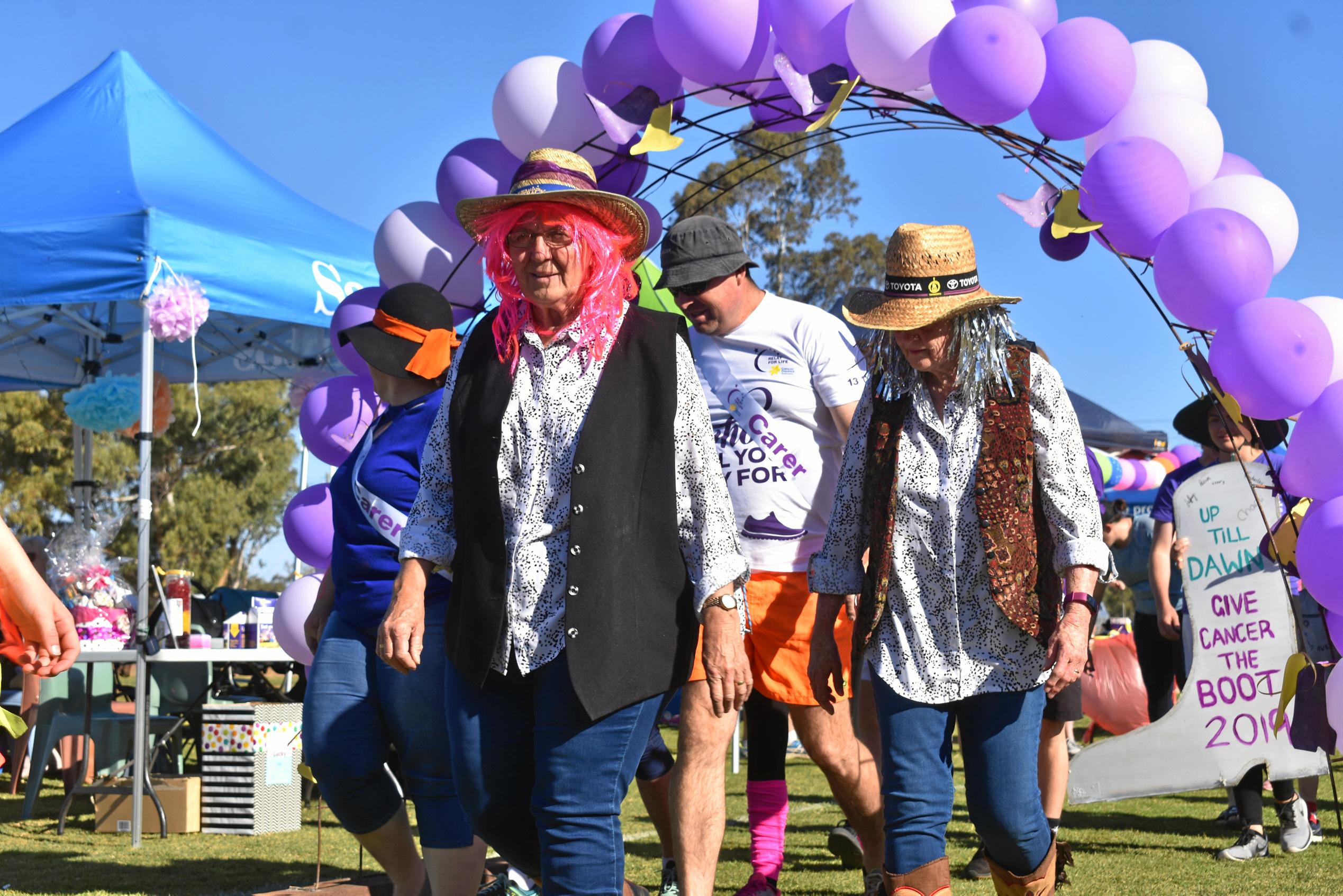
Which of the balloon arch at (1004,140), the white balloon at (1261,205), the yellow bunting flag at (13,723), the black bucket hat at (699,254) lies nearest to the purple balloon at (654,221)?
the balloon arch at (1004,140)

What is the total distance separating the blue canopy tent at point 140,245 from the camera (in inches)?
286

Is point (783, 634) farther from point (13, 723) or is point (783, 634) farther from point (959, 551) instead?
point (13, 723)

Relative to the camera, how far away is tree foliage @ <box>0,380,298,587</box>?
94.9 feet

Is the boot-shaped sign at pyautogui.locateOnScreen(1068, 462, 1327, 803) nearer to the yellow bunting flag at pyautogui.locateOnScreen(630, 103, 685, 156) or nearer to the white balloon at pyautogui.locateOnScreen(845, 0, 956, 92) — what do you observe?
the white balloon at pyautogui.locateOnScreen(845, 0, 956, 92)

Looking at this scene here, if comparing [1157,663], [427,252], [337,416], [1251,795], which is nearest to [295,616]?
[337,416]

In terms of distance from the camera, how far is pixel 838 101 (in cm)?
475

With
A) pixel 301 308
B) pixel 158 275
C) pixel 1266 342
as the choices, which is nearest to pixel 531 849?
pixel 1266 342

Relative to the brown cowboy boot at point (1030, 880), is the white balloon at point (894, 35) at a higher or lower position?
higher

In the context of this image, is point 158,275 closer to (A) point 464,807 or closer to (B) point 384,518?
(B) point 384,518

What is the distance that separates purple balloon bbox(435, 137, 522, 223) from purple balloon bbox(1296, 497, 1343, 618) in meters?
3.07

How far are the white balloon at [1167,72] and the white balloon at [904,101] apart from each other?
731mm

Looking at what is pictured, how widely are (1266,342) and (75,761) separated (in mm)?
6725

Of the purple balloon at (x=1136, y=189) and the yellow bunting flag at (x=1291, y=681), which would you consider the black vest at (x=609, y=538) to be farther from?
the yellow bunting flag at (x=1291, y=681)

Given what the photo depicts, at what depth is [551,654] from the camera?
2617 millimetres
